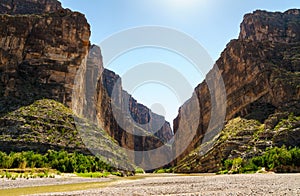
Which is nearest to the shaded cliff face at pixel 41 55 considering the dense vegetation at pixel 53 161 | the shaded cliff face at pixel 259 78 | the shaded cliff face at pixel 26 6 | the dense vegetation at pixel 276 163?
the dense vegetation at pixel 53 161

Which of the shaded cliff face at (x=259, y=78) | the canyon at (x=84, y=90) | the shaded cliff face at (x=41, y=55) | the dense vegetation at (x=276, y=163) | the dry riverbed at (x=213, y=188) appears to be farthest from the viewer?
the shaded cliff face at (x=259, y=78)

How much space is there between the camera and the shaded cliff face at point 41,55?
65250mm

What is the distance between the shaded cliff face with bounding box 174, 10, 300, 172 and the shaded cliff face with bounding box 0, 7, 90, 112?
155ft

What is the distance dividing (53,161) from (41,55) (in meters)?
42.6

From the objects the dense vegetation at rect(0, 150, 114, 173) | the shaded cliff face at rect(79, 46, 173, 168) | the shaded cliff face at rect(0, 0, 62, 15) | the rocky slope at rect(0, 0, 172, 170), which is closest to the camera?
the dense vegetation at rect(0, 150, 114, 173)

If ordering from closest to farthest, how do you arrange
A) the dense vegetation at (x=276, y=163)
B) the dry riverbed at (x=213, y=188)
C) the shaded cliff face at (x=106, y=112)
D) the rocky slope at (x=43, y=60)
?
the dry riverbed at (x=213, y=188) → the dense vegetation at (x=276, y=163) → the rocky slope at (x=43, y=60) → the shaded cliff face at (x=106, y=112)

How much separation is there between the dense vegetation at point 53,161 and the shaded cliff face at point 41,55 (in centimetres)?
2112

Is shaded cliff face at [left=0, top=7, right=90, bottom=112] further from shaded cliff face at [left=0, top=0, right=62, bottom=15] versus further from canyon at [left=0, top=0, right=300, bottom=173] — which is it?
shaded cliff face at [left=0, top=0, right=62, bottom=15]

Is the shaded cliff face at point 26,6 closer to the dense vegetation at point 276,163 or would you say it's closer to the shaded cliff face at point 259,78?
the shaded cliff face at point 259,78

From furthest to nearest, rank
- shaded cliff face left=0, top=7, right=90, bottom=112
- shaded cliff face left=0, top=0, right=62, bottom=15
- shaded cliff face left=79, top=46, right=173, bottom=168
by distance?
shaded cliff face left=0, top=0, right=62, bottom=15, shaded cliff face left=79, top=46, right=173, bottom=168, shaded cliff face left=0, top=7, right=90, bottom=112

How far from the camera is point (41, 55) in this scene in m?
75.0

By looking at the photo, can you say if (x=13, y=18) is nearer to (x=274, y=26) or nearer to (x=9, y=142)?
(x=9, y=142)

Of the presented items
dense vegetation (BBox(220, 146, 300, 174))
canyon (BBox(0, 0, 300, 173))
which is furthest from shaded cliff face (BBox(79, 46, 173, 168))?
dense vegetation (BBox(220, 146, 300, 174))

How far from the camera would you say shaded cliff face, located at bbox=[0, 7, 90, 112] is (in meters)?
65.2
